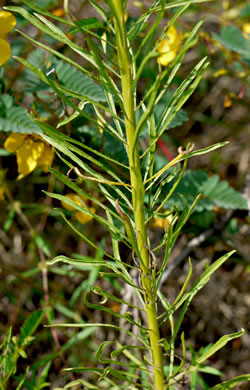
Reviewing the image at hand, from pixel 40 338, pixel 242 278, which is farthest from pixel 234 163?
pixel 40 338

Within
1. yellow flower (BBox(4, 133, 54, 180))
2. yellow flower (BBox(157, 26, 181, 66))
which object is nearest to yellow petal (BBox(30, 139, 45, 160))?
yellow flower (BBox(4, 133, 54, 180))

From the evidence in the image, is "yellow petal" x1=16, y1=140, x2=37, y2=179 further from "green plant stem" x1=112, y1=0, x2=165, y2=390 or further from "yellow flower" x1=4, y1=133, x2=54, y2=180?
"green plant stem" x1=112, y1=0, x2=165, y2=390

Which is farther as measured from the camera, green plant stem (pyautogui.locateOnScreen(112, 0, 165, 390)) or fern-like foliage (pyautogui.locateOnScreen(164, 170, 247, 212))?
fern-like foliage (pyautogui.locateOnScreen(164, 170, 247, 212))

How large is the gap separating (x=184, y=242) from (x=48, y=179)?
22.6 inches

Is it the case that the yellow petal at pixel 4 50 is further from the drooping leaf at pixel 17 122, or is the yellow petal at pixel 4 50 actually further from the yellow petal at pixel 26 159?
the yellow petal at pixel 26 159

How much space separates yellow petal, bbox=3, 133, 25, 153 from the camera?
3.45ft

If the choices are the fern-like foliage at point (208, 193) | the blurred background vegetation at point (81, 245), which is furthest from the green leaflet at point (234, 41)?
the fern-like foliage at point (208, 193)

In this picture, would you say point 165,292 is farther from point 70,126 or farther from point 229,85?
point 229,85

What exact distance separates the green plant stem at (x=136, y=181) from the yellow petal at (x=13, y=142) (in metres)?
0.58

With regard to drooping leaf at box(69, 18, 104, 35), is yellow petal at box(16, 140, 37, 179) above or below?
below

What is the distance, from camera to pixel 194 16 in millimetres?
2092

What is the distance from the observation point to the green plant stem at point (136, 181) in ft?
1.52

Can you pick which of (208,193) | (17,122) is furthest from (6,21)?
(208,193)

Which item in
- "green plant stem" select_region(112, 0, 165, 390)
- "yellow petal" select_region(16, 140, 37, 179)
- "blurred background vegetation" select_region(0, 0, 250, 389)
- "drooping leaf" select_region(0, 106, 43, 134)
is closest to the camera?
"green plant stem" select_region(112, 0, 165, 390)
